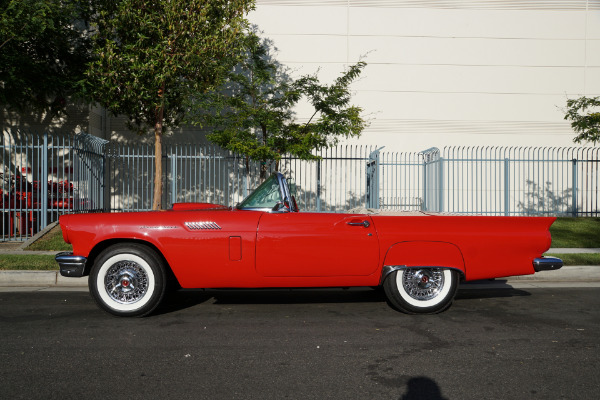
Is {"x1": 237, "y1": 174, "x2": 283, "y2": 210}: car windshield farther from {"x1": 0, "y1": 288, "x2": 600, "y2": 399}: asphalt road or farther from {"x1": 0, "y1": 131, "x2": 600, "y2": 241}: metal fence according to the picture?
{"x1": 0, "y1": 131, "x2": 600, "y2": 241}: metal fence

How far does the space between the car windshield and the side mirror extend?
0.23 feet

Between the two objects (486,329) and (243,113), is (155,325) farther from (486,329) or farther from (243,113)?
(243,113)

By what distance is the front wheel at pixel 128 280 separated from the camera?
5.31 m

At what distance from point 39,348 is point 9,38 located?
31.9 ft

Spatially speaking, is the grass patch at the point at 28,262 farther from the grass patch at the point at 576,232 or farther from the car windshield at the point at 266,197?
the grass patch at the point at 576,232

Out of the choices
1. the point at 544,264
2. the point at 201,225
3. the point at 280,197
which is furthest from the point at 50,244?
the point at 544,264

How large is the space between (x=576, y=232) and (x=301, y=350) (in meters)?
11.5

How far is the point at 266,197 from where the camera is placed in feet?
18.4

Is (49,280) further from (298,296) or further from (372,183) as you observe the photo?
(372,183)

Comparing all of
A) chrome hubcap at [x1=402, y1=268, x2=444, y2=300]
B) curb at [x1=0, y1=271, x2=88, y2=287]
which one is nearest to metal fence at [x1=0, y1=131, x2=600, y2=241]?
curb at [x1=0, y1=271, x2=88, y2=287]

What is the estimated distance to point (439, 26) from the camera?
19.9 m

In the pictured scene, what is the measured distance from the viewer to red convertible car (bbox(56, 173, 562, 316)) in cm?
529

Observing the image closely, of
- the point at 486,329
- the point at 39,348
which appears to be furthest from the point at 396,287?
the point at 39,348

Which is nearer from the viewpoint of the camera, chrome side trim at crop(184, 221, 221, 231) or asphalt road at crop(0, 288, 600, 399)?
asphalt road at crop(0, 288, 600, 399)
